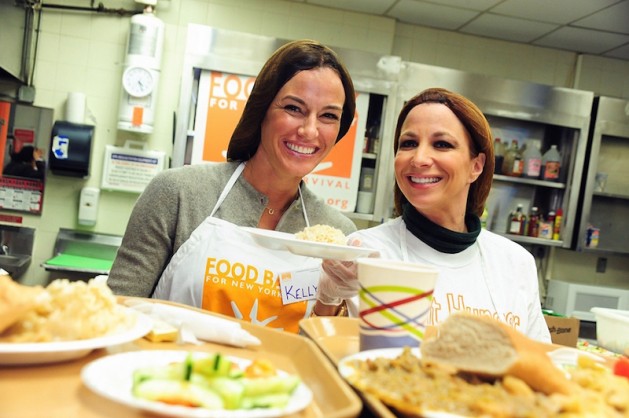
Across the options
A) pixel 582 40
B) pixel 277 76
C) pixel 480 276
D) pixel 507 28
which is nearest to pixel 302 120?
pixel 277 76

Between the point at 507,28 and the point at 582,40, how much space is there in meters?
0.67

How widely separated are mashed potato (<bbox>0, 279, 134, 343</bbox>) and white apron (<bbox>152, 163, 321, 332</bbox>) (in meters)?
0.79

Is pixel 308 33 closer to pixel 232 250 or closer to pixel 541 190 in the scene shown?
pixel 541 190

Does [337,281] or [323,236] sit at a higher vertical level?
[323,236]

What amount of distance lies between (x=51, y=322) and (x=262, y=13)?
3.79m

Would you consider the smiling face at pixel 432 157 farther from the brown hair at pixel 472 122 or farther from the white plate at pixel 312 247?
the white plate at pixel 312 247

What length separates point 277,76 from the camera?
1792 millimetres

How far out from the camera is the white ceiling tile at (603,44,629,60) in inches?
177

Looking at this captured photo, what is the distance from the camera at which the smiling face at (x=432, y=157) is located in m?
1.83

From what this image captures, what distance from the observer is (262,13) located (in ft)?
13.6

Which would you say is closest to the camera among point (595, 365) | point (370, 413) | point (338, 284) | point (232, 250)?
point (370, 413)

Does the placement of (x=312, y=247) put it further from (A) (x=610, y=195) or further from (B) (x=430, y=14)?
(A) (x=610, y=195)

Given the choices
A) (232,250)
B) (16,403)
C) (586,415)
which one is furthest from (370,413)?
(232,250)

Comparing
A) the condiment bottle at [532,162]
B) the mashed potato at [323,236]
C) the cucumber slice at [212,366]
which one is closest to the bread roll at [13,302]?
the cucumber slice at [212,366]
